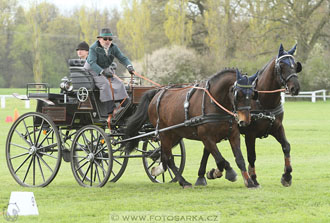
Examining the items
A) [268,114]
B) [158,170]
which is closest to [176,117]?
[158,170]

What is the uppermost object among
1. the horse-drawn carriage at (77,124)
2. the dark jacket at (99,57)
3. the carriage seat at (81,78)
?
the dark jacket at (99,57)

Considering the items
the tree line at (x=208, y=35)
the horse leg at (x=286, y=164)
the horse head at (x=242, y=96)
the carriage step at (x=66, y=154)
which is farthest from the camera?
the tree line at (x=208, y=35)

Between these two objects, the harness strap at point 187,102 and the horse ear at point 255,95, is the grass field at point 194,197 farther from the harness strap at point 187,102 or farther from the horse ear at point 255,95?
the horse ear at point 255,95

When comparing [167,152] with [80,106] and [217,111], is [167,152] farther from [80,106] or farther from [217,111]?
[80,106]

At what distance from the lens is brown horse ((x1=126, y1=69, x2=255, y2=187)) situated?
784cm

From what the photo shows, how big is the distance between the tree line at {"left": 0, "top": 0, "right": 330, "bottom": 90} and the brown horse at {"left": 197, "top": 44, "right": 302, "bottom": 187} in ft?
104

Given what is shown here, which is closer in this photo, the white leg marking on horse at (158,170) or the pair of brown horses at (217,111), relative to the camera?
the pair of brown horses at (217,111)

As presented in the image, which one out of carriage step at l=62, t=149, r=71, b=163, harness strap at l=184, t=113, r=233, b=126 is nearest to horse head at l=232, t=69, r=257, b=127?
harness strap at l=184, t=113, r=233, b=126

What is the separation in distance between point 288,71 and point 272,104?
59 cm

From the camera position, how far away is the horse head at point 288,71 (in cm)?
816

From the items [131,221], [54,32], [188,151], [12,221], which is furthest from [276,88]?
[54,32]

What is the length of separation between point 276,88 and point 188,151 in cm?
648

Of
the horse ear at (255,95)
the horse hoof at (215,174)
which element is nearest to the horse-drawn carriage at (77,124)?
the horse hoof at (215,174)

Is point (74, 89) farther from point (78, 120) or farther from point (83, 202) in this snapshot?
point (83, 202)
